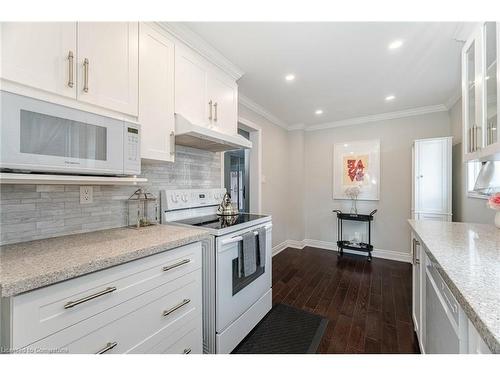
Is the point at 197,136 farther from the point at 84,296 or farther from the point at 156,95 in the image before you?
the point at 84,296

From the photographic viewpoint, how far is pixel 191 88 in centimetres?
182

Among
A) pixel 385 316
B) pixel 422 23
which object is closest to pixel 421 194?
pixel 385 316

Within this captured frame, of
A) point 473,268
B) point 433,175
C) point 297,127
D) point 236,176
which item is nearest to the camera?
point 473,268

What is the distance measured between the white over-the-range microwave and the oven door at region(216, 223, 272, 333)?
0.81 m

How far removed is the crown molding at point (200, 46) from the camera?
1623 millimetres

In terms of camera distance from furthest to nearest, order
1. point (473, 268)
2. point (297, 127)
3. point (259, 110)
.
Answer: point (297, 127) → point (259, 110) → point (473, 268)

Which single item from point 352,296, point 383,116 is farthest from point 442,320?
point 383,116

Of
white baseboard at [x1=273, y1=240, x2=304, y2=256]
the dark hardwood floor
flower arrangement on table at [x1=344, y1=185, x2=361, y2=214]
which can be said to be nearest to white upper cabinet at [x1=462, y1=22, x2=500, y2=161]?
the dark hardwood floor

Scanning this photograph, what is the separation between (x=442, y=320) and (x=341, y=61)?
2.14 m

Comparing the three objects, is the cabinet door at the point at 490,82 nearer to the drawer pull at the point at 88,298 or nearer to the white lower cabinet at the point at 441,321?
the white lower cabinet at the point at 441,321

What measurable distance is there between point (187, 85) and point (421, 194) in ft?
10.9

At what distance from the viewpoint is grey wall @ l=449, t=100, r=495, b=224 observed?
235cm

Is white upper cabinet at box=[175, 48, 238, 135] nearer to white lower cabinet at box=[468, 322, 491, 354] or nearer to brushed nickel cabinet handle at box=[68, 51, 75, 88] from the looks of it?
brushed nickel cabinet handle at box=[68, 51, 75, 88]
